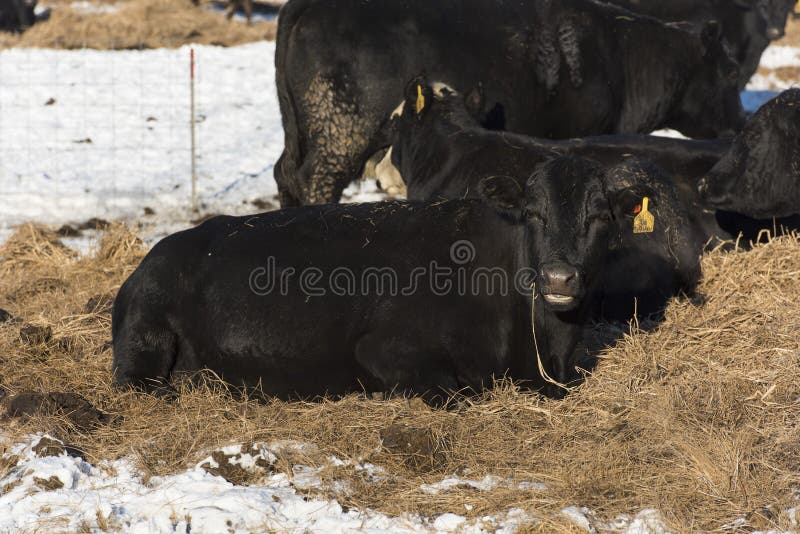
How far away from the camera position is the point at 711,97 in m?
10.1

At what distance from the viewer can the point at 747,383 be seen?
17.6 feet

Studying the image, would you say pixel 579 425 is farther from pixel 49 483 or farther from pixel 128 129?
pixel 128 129

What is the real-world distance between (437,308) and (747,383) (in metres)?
1.64

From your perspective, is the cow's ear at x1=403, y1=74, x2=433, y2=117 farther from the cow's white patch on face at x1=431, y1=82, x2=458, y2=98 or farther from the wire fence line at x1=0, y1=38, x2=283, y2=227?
the wire fence line at x1=0, y1=38, x2=283, y2=227

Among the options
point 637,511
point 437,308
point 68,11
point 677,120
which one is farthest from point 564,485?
point 68,11

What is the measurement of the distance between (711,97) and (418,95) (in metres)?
3.48

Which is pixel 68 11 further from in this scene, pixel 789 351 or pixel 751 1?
pixel 789 351

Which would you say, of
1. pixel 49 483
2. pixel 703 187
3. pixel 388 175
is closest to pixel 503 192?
pixel 49 483

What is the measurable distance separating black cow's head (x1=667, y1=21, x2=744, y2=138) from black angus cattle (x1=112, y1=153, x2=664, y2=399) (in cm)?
518

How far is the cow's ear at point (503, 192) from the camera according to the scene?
5.12 meters

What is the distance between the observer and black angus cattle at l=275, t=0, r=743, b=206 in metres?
8.42

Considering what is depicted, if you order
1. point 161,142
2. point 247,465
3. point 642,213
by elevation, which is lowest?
point 161,142

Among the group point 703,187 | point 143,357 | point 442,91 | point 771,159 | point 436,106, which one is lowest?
point 143,357

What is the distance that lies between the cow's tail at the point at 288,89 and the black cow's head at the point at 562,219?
377 centimetres
